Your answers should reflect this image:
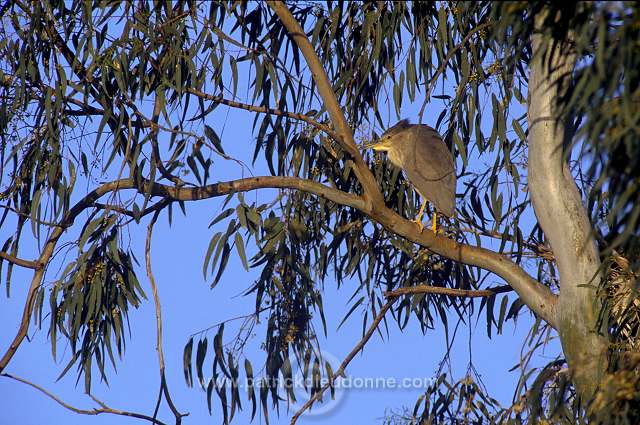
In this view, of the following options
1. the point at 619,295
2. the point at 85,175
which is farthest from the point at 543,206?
the point at 85,175

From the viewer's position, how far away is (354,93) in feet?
14.9

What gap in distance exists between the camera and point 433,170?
5000 mm

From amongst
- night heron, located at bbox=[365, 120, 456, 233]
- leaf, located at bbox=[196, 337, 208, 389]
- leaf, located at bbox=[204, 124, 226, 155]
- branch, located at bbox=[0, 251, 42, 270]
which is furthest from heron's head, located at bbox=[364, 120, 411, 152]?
branch, located at bbox=[0, 251, 42, 270]

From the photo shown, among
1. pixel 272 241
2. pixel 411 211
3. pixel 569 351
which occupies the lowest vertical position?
pixel 569 351

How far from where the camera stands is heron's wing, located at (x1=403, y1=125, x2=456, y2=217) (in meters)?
4.74

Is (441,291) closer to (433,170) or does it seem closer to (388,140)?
(433,170)

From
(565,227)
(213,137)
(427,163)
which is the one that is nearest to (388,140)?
(427,163)

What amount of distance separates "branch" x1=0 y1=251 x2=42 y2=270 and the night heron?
172cm

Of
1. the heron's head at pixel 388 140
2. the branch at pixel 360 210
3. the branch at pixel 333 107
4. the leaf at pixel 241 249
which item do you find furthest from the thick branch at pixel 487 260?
the heron's head at pixel 388 140

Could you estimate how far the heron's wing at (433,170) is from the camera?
474 centimetres

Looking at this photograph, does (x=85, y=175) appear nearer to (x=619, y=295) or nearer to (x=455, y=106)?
(x=455, y=106)

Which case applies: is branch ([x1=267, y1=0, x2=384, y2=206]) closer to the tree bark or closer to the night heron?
the tree bark

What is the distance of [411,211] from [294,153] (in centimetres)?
77

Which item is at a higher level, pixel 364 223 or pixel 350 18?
pixel 350 18
